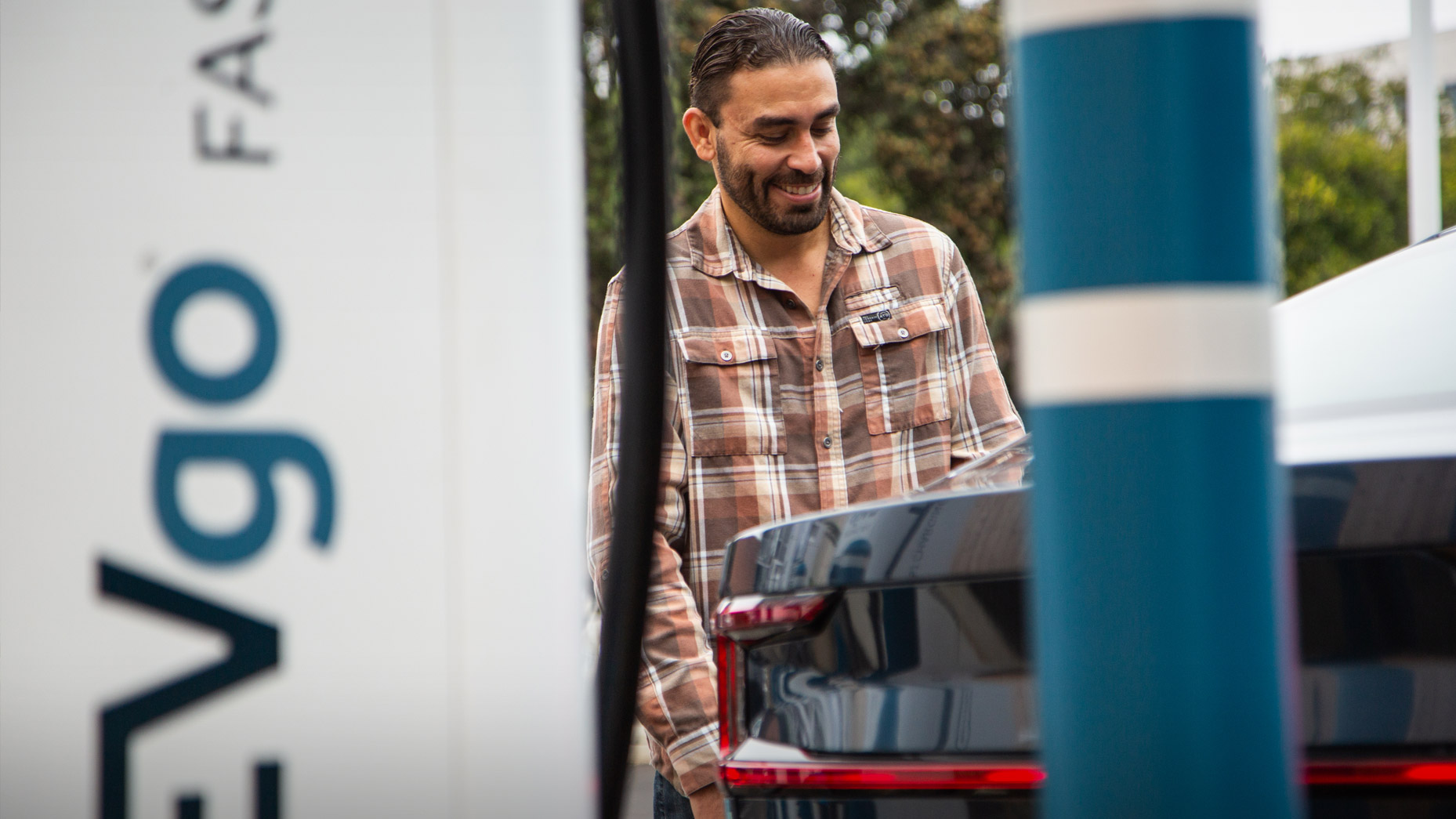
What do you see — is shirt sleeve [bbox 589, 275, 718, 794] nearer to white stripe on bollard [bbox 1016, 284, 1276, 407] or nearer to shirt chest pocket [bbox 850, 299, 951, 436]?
shirt chest pocket [bbox 850, 299, 951, 436]

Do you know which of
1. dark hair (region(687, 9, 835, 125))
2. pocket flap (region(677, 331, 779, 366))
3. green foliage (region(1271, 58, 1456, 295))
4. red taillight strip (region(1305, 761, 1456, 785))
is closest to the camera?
red taillight strip (region(1305, 761, 1456, 785))

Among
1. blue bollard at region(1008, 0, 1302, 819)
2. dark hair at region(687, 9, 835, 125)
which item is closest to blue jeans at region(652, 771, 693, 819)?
dark hair at region(687, 9, 835, 125)

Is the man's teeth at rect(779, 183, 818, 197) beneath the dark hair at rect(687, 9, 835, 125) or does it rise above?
beneath

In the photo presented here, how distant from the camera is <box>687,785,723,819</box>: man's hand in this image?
100 inches

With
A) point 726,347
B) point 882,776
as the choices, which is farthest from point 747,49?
point 882,776

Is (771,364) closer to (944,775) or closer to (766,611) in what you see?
(766,611)

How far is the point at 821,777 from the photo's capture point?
72.6 inches

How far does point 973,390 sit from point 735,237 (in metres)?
0.54

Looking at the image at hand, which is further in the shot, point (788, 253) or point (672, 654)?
point (788, 253)

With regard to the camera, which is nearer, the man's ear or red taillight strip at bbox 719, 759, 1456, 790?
red taillight strip at bbox 719, 759, 1456, 790

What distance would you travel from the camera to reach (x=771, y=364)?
2.70 meters

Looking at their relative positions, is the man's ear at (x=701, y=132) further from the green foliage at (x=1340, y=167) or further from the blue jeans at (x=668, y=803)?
the green foliage at (x=1340, y=167)

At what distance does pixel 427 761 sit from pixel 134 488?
25cm

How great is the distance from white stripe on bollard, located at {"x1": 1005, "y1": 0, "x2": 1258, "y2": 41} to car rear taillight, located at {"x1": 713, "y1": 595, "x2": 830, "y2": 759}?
1.15 m
